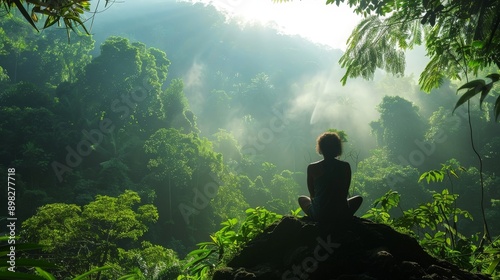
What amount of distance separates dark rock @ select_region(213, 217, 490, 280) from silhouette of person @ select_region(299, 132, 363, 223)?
0.55 ft

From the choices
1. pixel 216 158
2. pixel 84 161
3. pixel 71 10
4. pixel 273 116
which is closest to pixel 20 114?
pixel 84 161

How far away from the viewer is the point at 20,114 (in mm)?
23844

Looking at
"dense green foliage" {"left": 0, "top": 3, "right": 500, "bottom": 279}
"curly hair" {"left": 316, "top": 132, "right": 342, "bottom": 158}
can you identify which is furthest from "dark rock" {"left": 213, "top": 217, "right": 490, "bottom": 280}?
"curly hair" {"left": 316, "top": 132, "right": 342, "bottom": 158}

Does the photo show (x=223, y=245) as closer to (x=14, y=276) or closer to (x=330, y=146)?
(x=330, y=146)

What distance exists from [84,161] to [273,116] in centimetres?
4131

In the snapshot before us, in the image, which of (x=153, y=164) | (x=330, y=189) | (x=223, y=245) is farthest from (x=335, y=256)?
(x=153, y=164)

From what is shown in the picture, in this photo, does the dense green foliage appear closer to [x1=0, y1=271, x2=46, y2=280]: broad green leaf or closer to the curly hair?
[x1=0, y1=271, x2=46, y2=280]: broad green leaf

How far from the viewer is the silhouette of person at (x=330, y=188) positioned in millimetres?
2900

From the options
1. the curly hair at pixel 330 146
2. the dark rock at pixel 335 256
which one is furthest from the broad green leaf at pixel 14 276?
the curly hair at pixel 330 146

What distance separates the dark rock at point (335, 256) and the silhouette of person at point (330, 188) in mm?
168

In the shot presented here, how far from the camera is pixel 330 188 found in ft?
10.1

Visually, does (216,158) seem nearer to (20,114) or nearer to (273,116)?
(20,114)

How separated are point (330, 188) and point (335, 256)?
2.70 feet

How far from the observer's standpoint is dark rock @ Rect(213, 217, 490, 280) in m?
2.11
